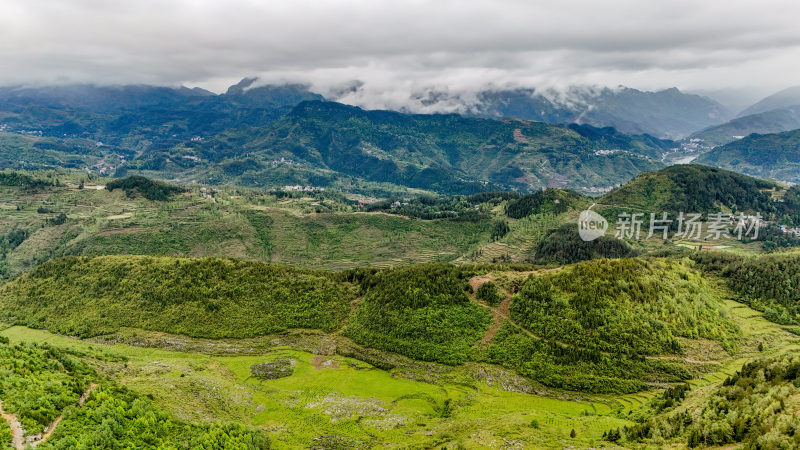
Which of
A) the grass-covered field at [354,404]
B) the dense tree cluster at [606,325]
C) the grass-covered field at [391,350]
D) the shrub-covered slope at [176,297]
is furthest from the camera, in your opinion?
the shrub-covered slope at [176,297]

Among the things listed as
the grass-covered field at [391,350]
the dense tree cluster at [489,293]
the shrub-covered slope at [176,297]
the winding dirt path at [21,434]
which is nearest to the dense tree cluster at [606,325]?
the grass-covered field at [391,350]

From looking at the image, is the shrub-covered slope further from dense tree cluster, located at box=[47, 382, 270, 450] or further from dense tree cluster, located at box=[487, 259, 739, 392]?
dense tree cluster, located at box=[47, 382, 270, 450]

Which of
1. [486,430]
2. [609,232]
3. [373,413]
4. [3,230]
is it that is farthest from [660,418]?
[3,230]

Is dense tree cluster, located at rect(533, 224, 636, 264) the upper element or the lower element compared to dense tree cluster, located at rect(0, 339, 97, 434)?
lower

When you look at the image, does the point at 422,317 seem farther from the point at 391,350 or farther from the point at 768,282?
the point at 768,282

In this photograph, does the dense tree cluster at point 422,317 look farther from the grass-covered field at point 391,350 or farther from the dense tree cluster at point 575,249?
the dense tree cluster at point 575,249

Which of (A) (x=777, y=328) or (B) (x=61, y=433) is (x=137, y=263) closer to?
(B) (x=61, y=433)

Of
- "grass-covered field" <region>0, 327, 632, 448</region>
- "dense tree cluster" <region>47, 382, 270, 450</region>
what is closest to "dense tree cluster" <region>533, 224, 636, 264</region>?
"grass-covered field" <region>0, 327, 632, 448</region>

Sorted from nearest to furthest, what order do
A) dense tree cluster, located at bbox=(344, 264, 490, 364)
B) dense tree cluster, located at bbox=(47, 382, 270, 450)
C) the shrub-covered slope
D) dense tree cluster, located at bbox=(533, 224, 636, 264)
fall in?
dense tree cluster, located at bbox=(47, 382, 270, 450), dense tree cluster, located at bbox=(344, 264, 490, 364), the shrub-covered slope, dense tree cluster, located at bbox=(533, 224, 636, 264)

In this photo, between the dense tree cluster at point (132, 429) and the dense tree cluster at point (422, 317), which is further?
the dense tree cluster at point (422, 317)

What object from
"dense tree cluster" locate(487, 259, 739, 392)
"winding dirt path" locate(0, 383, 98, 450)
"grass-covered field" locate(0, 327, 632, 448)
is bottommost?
"grass-covered field" locate(0, 327, 632, 448)

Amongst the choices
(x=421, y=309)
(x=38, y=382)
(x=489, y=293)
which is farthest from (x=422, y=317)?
(x=38, y=382)

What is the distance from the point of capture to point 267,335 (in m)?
87.8

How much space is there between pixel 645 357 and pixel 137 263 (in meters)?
114
